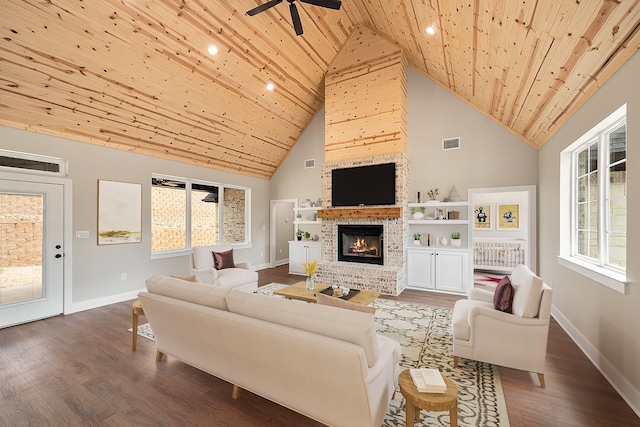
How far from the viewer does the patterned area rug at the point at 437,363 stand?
2.02 m

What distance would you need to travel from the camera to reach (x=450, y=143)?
5758 millimetres

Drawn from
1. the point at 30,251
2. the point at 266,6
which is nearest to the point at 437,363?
the point at 266,6

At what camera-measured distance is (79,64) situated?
140 inches

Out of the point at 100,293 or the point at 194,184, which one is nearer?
the point at 100,293

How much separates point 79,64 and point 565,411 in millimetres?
6298

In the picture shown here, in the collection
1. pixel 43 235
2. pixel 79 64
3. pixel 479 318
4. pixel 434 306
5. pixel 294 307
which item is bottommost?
pixel 434 306

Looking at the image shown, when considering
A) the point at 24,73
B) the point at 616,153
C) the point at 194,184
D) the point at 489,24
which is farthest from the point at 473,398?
the point at 194,184

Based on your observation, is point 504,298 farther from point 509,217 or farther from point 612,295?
point 509,217

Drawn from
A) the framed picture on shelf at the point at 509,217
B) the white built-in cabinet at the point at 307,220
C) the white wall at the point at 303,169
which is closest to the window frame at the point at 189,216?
the white wall at the point at 303,169

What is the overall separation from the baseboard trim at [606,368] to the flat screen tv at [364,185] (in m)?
3.22

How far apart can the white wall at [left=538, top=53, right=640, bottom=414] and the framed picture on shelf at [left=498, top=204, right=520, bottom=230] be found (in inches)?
147

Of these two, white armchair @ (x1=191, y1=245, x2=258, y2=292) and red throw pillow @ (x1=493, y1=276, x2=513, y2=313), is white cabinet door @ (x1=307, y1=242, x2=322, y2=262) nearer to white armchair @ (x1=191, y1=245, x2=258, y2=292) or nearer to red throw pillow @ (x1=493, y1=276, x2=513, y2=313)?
white armchair @ (x1=191, y1=245, x2=258, y2=292)

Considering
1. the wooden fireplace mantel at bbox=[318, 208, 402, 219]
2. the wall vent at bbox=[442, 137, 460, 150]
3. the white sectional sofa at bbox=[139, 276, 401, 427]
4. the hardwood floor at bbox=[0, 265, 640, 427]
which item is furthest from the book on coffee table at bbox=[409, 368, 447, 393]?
the wall vent at bbox=[442, 137, 460, 150]

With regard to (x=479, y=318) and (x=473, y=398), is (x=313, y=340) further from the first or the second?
(x=479, y=318)
